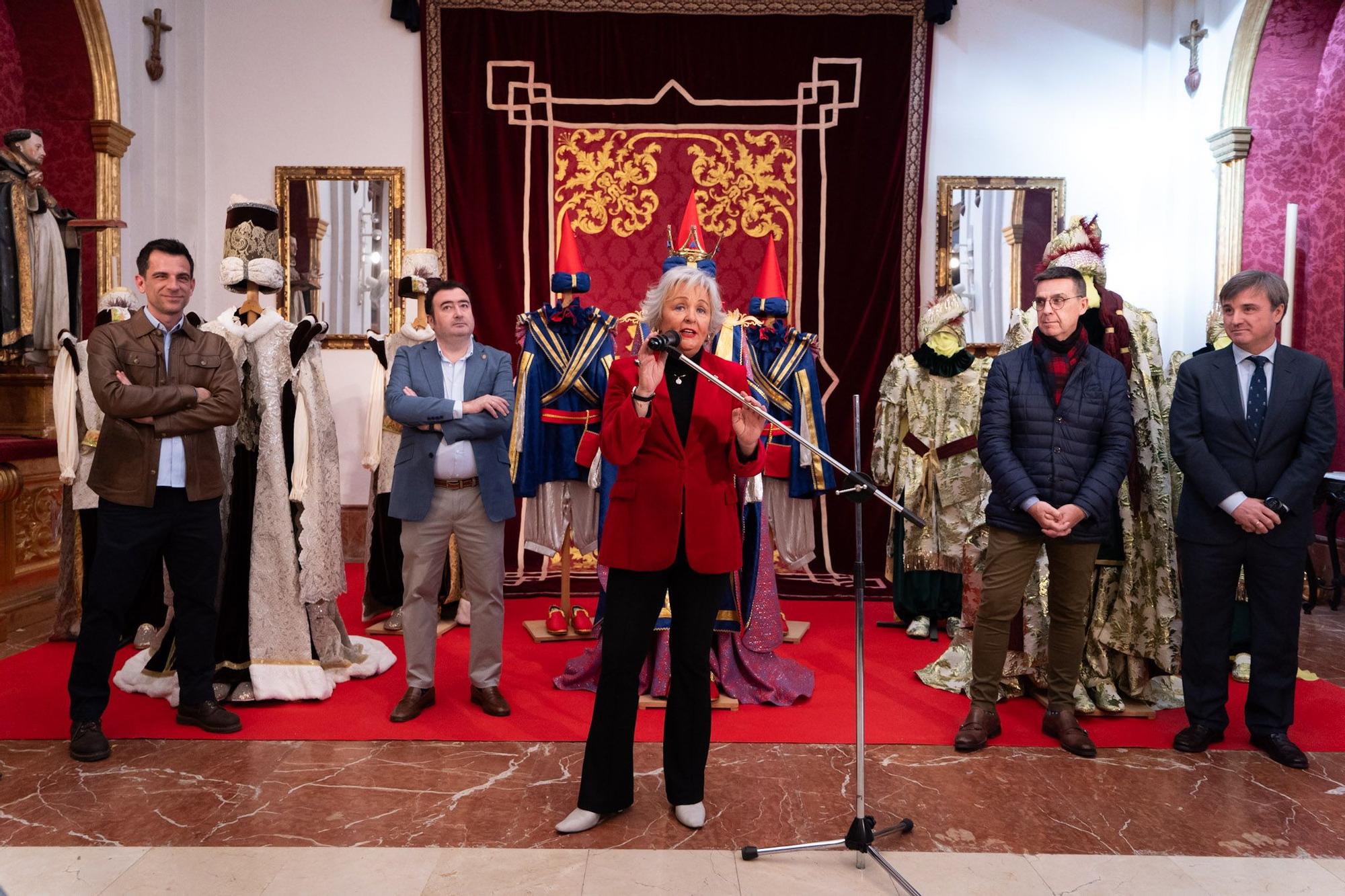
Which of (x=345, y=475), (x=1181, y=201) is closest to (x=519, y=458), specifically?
(x=345, y=475)

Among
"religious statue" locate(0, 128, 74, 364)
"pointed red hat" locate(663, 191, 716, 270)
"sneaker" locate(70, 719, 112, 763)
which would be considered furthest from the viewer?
"religious statue" locate(0, 128, 74, 364)

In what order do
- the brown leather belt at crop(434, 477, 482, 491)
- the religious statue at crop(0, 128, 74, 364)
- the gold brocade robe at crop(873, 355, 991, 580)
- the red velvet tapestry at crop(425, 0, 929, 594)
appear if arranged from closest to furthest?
the brown leather belt at crop(434, 477, 482, 491) → the gold brocade robe at crop(873, 355, 991, 580) → the religious statue at crop(0, 128, 74, 364) → the red velvet tapestry at crop(425, 0, 929, 594)

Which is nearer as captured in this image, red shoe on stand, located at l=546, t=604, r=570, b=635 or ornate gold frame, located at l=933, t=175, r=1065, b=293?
red shoe on stand, located at l=546, t=604, r=570, b=635

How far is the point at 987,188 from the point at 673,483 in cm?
488

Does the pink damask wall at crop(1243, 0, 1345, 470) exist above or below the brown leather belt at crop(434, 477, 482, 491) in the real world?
above

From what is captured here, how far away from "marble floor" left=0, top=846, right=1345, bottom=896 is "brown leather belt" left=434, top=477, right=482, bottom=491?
1389 mm

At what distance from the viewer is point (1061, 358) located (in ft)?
11.1

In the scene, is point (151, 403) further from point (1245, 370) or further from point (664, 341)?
point (1245, 370)

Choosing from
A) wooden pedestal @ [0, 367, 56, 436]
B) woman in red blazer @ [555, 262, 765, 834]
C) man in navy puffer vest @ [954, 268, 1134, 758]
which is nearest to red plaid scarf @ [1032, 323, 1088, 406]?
man in navy puffer vest @ [954, 268, 1134, 758]

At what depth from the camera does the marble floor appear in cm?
237

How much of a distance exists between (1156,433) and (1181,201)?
3.44m

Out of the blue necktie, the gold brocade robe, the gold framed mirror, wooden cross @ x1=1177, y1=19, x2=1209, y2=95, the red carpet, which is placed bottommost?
the red carpet

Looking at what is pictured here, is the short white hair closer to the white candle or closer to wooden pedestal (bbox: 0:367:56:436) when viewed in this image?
the white candle

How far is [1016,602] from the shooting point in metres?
3.42
